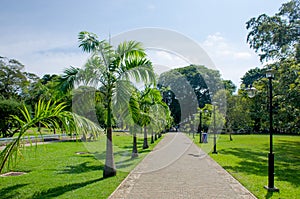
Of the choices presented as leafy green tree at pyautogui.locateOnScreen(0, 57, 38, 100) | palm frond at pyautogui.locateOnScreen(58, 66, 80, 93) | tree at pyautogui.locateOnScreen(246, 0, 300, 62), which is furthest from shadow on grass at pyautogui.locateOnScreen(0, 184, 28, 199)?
leafy green tree at pyautogui.locateOnScreen(0, 57, 38, 100)

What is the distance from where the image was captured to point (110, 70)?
388 inches

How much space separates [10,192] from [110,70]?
4.80 meters

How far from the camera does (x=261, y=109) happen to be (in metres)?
22.0

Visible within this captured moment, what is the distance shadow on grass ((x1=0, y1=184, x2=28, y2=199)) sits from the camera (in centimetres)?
720

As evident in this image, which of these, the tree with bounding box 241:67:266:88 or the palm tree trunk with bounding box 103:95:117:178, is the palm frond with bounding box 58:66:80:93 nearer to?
the palm tree trunk with bounding box 103:95:117:178

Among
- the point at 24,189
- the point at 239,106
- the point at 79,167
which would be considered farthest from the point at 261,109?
the point at 24,189

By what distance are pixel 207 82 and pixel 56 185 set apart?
43659 millimetres

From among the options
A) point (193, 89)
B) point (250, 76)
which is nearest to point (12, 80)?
point (193, 89)

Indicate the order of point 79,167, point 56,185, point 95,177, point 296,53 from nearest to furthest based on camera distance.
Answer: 1. point 56,185
2. point 95,177
3. point 79,167
4. point 296,53

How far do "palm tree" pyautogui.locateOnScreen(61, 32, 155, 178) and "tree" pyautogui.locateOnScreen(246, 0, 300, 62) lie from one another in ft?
42.5

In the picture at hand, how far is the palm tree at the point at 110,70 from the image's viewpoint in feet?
31.4

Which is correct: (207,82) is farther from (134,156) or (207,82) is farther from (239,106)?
(134,156)

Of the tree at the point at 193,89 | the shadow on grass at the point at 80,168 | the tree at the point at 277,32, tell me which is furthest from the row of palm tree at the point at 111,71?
the tree at the point at 193,89

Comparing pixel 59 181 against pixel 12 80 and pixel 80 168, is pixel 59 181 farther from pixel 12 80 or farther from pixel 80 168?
pixel 12 80
